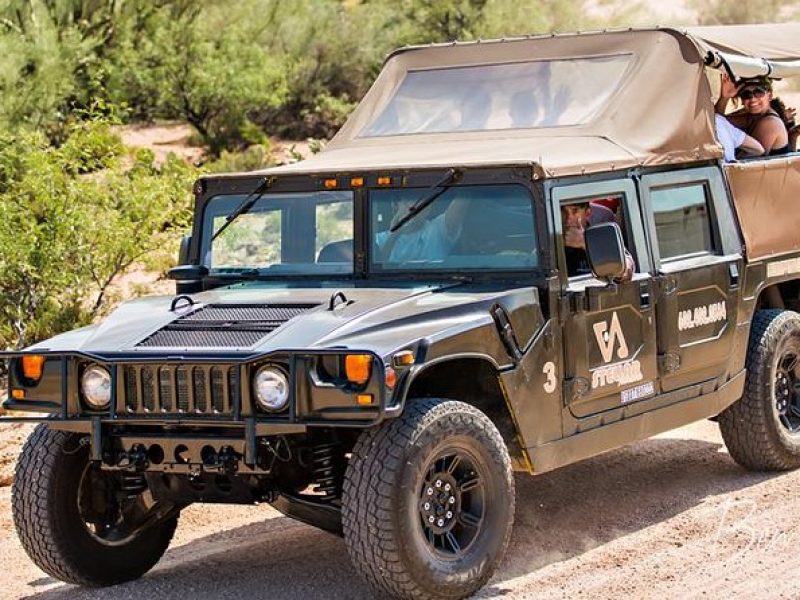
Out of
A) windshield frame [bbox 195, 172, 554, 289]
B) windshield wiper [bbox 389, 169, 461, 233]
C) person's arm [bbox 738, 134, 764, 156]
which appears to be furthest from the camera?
person's arm [bbox 738, 134, 764, 156]

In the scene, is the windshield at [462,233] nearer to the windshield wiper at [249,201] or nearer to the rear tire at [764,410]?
the windshield wiper at [249,201]

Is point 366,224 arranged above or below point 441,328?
above

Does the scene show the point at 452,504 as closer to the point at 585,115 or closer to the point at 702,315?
the point at 702,315

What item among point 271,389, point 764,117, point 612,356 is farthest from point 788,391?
point 271,389

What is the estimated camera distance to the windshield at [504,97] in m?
7.81

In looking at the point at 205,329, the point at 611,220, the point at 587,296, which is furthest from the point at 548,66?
the point at 205,329

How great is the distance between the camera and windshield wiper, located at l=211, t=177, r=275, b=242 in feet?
23.7

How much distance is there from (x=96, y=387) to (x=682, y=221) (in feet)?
10.2

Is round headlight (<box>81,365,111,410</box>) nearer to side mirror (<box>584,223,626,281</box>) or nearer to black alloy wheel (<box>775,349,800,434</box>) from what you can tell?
side mirror (<box>584,223,626,281</box>)

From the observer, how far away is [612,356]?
Answer: 7.03m

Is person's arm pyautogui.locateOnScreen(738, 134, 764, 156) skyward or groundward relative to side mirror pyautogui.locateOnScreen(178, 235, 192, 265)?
skyward

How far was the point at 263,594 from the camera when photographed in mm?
6246

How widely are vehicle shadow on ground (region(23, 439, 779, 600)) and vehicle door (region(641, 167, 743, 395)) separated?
2.23 ft

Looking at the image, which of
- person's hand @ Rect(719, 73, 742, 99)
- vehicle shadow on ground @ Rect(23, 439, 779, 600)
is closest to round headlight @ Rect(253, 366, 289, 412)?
vehicle shadow on ground @ Rect(23, 439, 779, 600)
